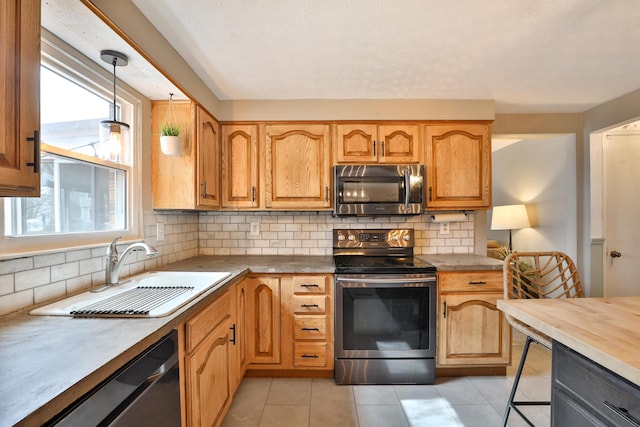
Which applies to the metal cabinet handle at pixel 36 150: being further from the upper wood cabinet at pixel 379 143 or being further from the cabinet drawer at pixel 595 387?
the upper wood cabinet at pixel 379 143

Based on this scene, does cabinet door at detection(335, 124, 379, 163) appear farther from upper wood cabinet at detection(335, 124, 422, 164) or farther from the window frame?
the window frame

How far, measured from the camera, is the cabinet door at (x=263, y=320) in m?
2.21

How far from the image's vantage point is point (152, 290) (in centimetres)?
154

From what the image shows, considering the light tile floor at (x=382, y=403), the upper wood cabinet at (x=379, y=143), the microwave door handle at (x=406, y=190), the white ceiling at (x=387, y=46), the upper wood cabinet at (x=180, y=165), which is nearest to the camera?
the white ceiling at (x=387, y=46)

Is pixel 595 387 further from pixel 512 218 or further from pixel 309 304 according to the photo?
pixel 512 218

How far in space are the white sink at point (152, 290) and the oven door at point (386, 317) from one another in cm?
92

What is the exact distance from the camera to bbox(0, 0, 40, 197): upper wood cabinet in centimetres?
78

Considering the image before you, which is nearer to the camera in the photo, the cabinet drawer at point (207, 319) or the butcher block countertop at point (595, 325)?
the butcher block countertop at point (595, 325)

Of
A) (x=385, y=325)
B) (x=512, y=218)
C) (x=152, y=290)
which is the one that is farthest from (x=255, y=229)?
(x=512, y=218)

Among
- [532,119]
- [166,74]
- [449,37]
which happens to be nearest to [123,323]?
[166,74]

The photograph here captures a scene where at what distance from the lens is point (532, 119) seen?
291cm

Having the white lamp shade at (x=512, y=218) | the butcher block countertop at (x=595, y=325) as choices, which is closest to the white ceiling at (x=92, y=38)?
the butcher block countertop at (x=595, y=325)

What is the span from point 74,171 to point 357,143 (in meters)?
1.89

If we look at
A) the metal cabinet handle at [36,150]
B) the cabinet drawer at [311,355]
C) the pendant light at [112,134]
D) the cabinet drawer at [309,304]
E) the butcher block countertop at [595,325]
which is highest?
the pendant light at [112,134]
